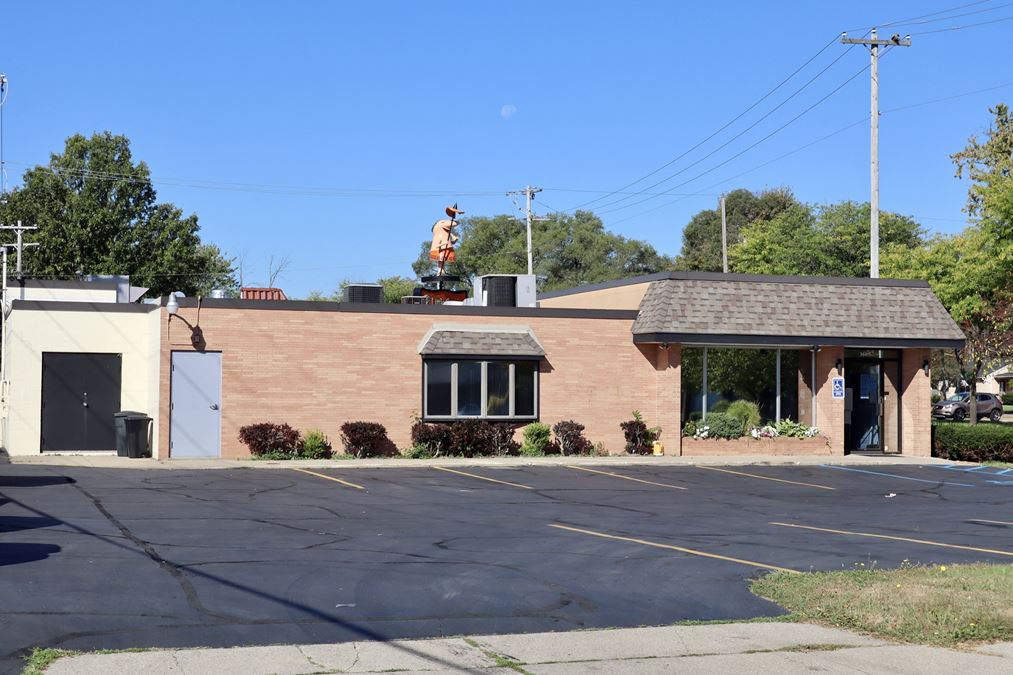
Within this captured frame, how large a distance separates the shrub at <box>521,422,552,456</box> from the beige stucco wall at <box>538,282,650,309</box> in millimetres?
4548

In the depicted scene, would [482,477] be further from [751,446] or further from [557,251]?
[557,251]

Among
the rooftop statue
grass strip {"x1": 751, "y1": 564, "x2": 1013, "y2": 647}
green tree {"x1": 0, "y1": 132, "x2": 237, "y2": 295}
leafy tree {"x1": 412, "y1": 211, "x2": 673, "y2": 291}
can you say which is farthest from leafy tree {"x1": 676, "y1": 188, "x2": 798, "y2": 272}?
grass strip {"x1": 751, "y1": 564, "x2": 1013, "y2": 647}

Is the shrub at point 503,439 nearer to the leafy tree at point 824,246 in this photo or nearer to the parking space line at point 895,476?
the parking space line at point 895,476

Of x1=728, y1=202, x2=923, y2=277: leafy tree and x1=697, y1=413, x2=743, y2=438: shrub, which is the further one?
x1=728, y1=202, x2=923, y2=277: leafy tree

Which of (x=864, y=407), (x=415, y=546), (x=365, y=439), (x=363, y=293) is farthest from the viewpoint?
Result: (x=864, y=407)

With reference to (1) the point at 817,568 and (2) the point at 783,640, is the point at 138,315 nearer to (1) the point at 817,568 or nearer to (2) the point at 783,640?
(1) the point at 817,568

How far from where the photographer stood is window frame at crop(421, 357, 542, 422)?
29672 mm

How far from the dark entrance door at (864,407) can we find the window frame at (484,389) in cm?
907

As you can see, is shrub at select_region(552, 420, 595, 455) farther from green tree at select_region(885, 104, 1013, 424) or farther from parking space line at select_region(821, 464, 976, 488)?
green tree at select_region(885, 104, 1013, 424)

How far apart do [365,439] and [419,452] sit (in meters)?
1.40

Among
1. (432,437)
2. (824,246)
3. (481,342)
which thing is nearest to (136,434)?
(432,437)

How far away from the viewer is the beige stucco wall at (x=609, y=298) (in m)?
32.4

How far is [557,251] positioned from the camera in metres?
92.7

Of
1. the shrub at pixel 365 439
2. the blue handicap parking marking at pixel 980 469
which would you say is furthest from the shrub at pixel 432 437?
the blue handicap parking marking at pixel 980 469
